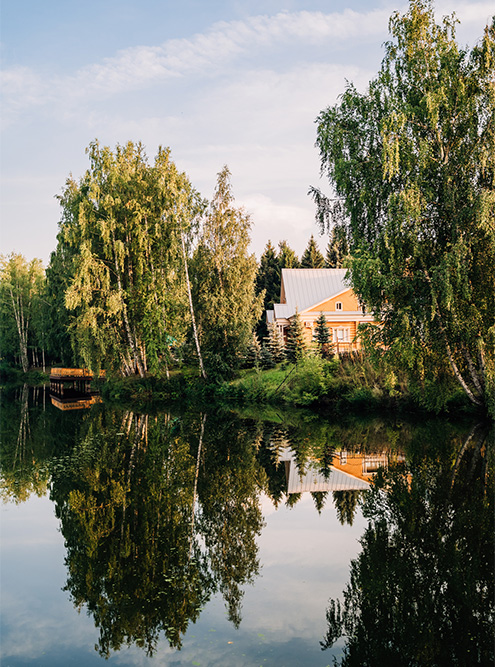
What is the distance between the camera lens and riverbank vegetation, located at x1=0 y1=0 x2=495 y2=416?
687 inches

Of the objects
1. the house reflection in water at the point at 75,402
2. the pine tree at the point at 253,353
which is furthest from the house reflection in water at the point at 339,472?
the pine tree at the point at 253,353

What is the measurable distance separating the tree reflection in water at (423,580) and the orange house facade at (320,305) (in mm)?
24678

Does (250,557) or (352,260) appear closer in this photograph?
(250,557)

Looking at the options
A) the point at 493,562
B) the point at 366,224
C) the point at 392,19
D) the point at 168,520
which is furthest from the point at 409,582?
the point at 392,19

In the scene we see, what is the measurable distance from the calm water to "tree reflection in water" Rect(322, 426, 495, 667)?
0.02 meters

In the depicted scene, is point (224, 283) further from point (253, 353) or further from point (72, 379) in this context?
point (72, 379)

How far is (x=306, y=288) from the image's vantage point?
150ft

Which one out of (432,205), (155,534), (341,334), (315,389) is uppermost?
(432,205)

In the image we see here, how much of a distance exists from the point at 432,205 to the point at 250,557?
14.2 meters

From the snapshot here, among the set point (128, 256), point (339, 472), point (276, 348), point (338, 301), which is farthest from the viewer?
point (338, 301)

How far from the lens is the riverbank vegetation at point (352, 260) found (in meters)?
17.5

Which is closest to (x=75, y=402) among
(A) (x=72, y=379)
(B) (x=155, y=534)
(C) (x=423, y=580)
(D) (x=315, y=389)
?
(A) (x=72, y=379)

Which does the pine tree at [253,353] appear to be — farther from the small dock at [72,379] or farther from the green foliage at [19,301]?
the green foliage at [19,301]

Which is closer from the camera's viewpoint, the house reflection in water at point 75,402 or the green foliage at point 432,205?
the green foliage at point 432,205
